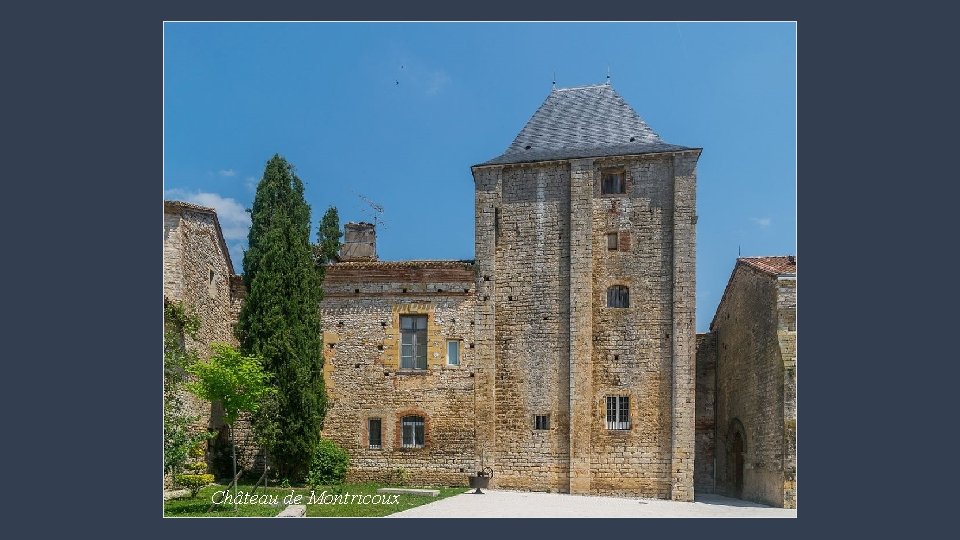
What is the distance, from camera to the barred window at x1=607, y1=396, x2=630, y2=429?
68.2 feet

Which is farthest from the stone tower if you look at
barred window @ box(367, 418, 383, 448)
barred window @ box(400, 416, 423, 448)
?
barred window @ box(367, 418, 383, 448)

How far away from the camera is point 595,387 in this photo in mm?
21047

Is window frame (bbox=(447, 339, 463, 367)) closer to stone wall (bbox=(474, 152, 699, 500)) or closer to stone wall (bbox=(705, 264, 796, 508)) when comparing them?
stone wall (bbox=(474, 152, 699, 500))

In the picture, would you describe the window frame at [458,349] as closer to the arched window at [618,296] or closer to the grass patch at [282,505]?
the grass patch at [282,505]

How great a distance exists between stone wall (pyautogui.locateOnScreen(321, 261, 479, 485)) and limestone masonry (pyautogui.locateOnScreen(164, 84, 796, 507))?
0.12ft

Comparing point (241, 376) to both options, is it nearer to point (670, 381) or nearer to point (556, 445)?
point (556, 445)

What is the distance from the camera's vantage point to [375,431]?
70.7 feet

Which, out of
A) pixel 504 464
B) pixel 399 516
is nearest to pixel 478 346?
pixel 504 464

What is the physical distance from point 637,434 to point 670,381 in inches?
63.2

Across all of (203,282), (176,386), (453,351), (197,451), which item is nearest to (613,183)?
(453,351)

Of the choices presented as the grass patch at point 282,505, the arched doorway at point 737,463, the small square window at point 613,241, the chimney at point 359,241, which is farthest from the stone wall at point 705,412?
the chimney at point 359,241

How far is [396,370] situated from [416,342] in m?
0.93

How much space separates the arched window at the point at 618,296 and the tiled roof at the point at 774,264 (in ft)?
10.9

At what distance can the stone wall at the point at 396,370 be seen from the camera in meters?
21.2
